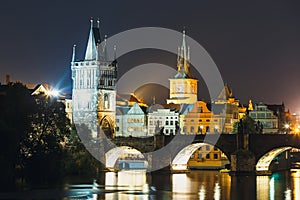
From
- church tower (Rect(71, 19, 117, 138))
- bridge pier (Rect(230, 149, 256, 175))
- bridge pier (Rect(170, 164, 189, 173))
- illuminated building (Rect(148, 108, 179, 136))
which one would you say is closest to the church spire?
church tower (Rect(71, 19, 117, 138))

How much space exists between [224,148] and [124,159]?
25.1 meters

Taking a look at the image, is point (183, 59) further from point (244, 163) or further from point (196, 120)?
point (244, 163)

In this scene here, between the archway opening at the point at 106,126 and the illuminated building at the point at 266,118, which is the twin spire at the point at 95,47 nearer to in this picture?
the archway opening at the point at 106,126

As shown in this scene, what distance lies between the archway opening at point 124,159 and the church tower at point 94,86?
414 cm

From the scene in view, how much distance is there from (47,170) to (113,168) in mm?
30653

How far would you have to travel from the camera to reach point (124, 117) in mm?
134375

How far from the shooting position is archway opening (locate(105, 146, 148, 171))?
10093cm

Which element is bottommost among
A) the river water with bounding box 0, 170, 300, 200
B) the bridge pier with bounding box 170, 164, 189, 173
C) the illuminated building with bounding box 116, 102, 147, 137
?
the river water with bounding box 0, 170, 300, 200

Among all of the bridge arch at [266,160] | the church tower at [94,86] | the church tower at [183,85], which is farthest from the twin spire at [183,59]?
the bridge arch at [266,160]

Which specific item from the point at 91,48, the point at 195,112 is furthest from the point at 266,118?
the point at 91,48

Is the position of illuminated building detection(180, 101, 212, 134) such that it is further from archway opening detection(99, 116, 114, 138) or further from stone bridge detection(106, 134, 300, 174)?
stone bridge detection(106, 134, 300, 174)

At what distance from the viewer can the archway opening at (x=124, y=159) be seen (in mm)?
100925

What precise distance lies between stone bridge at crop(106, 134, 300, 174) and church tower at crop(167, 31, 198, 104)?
162ft

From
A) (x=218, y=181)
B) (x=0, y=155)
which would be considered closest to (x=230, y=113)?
(x=218, y=181)
